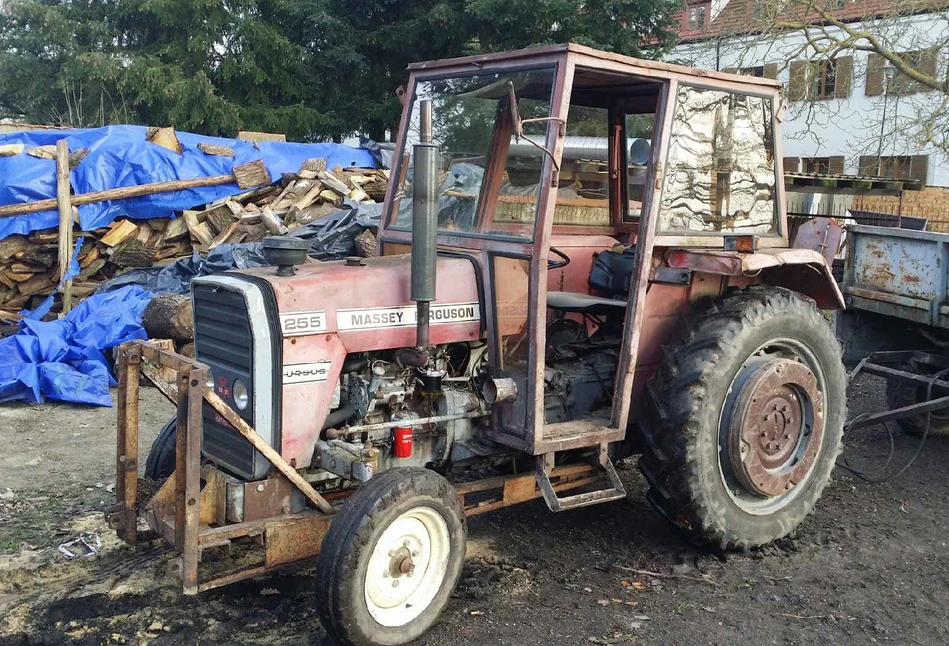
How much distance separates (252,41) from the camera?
56.4ft

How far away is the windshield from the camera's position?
422cm

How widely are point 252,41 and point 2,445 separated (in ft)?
40.5

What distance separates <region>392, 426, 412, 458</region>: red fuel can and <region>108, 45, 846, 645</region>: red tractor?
0.01 m

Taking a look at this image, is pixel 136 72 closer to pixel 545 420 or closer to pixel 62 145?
pixel 62 145

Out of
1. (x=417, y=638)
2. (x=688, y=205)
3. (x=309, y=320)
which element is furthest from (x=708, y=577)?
(x=309, y=320)

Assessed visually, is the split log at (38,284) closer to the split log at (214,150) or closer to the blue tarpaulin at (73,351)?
the blue tarpaulin at (73,351)

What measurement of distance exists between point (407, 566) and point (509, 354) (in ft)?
3.63

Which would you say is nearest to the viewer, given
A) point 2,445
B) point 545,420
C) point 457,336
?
point 457,336

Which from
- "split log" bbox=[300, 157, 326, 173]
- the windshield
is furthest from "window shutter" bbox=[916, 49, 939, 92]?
the windshield

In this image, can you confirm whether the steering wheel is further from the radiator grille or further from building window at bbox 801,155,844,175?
building window at bbox 801,155,844,175

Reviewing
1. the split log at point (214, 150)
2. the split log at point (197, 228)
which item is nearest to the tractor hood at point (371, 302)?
the split log at point (197, 228)

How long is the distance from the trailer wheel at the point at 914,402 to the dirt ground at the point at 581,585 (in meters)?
1.10

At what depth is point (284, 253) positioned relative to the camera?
3.85 metres

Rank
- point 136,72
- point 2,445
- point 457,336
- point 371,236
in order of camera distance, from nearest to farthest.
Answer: point 457,336, point 2,445, point 371,236, point 136,72
